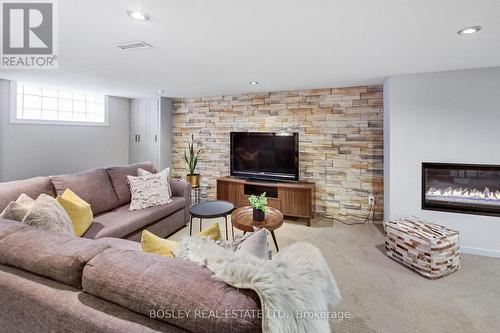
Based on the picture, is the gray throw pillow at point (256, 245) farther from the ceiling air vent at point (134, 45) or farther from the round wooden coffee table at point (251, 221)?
the ceiling air vent at point (134, 45)

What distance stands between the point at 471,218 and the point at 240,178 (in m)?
3.20

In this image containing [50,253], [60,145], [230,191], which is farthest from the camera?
[230,191]

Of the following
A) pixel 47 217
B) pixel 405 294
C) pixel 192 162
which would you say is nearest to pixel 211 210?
pixel 47 217

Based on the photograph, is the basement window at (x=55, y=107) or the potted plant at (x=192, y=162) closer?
the basement window at (x=55, y=107)

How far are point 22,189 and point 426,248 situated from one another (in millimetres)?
3907

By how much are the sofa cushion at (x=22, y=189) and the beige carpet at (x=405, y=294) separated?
2700 mm

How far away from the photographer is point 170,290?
0.92 meters

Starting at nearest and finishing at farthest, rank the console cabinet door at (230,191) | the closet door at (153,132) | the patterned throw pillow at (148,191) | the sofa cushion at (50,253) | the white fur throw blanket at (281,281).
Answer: the white fur throw blanket at (281,281), the sofa cushion at (50,253), the patterned throw pillow at (148,191), the console cabinet door at (230,191), the closet door at (153,132)

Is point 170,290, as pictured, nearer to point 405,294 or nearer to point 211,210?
point 211,210

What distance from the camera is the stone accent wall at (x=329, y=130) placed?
386 centimetres

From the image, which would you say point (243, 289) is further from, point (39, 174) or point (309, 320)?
point (39, 174)

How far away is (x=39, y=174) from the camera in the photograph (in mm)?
3980

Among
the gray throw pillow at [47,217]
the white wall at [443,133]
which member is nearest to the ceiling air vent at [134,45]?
the gray throw pillow at [47,217]

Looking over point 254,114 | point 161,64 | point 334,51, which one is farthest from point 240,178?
point 334,51
